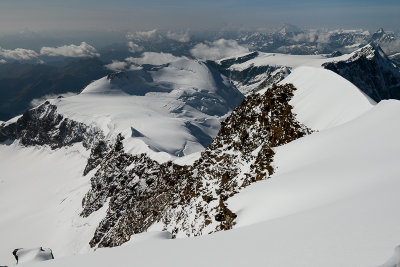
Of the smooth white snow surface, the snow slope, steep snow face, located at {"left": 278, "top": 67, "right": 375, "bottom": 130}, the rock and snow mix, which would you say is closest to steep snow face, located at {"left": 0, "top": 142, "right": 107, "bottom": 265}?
the rock and snow mix

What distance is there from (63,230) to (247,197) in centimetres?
7983

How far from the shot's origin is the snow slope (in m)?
8.84

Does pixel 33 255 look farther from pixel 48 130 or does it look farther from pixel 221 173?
pixel 48 130

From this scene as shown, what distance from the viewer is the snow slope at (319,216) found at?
8.84 metres

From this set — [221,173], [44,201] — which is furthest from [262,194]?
[44,201]

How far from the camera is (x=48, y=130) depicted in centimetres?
17588

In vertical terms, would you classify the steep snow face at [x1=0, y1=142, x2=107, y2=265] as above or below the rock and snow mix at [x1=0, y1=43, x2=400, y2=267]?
below

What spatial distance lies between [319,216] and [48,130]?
7495 inches

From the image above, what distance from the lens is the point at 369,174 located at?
1586 centimetres

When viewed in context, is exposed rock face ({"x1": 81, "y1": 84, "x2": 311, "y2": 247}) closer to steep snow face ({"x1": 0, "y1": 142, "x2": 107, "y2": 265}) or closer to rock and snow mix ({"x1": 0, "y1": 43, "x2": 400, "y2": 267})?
rock and snow mix ({"x1": 0, "y1": 43, "x2": 400, "y2": 267})

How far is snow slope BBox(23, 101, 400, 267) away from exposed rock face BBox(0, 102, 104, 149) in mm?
125309

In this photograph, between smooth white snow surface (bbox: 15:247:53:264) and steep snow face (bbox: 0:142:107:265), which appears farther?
steep snow face (bbox: 0:142:107:265)

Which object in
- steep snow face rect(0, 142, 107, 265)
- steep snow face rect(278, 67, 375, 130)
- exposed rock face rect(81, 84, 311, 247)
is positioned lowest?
steep snow face rect(0, 142, 107, 265)

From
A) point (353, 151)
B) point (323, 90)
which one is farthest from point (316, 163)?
point (323, 90)
